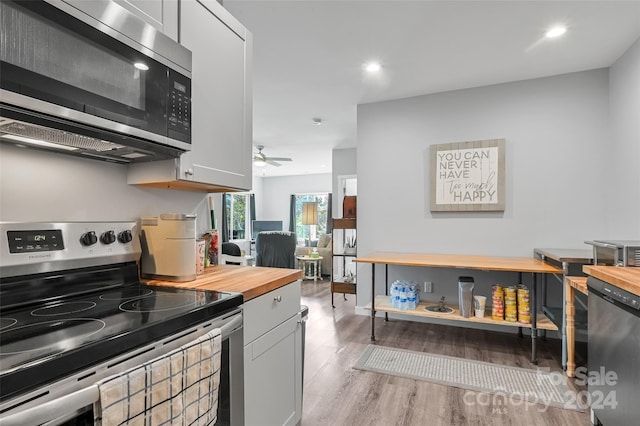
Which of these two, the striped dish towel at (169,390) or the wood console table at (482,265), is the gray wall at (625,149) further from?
the striped dish towel at (169,390)

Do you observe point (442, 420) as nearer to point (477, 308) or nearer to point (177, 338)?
point (477, 308)

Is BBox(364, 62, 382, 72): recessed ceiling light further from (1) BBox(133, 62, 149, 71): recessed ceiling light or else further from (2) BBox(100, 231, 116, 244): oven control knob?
(2) BBox(100, 231, 116, 244): oven control knob

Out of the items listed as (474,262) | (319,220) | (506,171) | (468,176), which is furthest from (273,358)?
(319,220)

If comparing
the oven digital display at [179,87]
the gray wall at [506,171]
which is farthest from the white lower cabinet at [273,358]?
the gray wall at [506,171]

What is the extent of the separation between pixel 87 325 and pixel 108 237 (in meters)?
0.55

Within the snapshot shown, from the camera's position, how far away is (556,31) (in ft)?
7.91

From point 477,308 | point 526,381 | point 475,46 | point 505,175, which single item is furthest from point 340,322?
point 475,46

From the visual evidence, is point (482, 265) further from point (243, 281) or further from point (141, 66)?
point (141, 66)

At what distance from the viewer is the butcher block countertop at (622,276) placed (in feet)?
4.45

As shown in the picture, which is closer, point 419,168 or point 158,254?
point 158,254

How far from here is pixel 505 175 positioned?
335cm

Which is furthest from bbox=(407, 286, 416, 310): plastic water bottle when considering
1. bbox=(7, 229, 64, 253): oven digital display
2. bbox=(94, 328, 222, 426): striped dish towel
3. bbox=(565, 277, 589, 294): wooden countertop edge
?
bbox=(7, 229, 64, 253): oven digital display

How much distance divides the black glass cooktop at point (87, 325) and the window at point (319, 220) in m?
7.66

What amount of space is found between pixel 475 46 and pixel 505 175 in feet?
4.40
